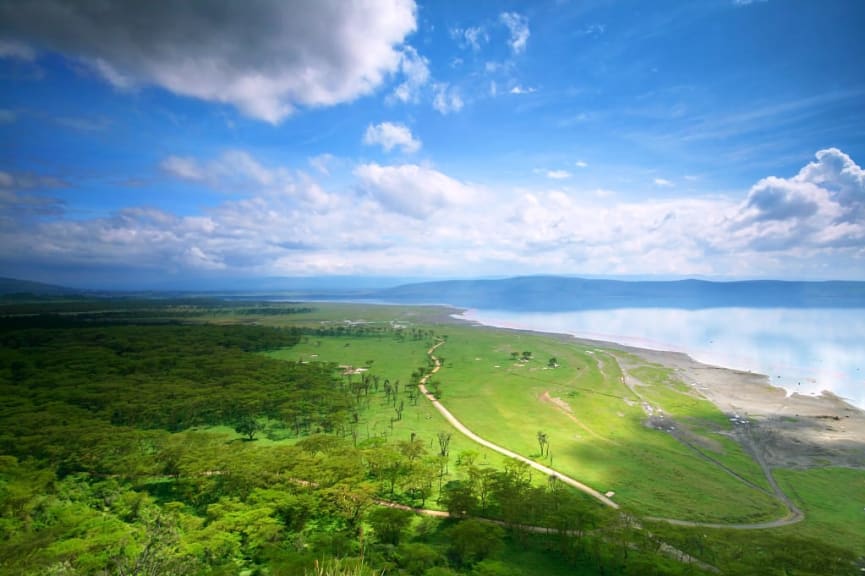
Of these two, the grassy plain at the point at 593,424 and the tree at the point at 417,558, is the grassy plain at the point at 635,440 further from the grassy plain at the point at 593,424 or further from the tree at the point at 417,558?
the tree at the point at 417,558

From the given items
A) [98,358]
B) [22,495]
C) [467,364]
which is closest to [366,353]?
[467,364]

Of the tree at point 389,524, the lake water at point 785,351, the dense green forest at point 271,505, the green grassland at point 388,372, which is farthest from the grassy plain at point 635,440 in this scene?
the lake water at point 785,351

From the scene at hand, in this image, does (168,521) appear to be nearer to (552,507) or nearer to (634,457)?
(552,507)

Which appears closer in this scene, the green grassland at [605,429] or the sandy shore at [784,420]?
the green grassland at [605,429]

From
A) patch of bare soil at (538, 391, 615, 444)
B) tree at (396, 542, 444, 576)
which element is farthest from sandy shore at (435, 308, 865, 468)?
tree at (396, 542, 444, 576)

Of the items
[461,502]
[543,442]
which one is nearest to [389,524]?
[461,502]

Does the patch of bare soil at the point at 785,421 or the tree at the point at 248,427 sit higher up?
the tree at the point at 248,427
